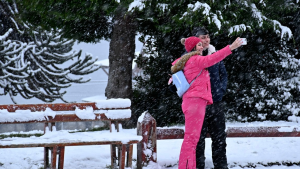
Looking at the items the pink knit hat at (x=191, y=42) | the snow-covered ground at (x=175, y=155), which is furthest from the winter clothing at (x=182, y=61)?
the snow-covered ground at (x=175, y=155)

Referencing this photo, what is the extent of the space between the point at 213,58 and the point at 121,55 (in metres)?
5.10

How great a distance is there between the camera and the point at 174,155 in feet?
A: 19.4

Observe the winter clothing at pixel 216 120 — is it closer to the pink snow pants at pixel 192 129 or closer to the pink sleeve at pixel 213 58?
the pink snow pants at pixel 192 129

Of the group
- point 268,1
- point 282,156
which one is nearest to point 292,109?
point 268,1

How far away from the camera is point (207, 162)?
5.42 meters

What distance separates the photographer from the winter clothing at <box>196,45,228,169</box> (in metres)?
4.40

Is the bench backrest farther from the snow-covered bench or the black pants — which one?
the black pants

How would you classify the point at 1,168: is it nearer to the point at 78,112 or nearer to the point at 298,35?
the point at 78,112

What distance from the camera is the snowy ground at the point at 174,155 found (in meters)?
5.39

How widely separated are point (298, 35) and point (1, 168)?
7.12 metres

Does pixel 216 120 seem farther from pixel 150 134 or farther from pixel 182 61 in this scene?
pixel 150 134

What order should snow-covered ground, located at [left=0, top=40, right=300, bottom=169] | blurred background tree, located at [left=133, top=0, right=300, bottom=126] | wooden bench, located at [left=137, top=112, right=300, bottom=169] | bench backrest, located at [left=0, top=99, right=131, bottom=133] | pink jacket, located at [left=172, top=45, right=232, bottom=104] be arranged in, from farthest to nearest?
1. blurred background tree, located at [left=133, top=0, right=300, bottom=126]
2. snow-covered ground, located at [left=0, top=40, right=300, bottom=169]
3. bench backrest, located at [left=0, top=99, right=131, bottom=133]
4. wooden bench, located at [left=137, top=112, right=300, bottom=169]
5. pink jacket, located at [left=172, top=45, right=232, bottom=104]

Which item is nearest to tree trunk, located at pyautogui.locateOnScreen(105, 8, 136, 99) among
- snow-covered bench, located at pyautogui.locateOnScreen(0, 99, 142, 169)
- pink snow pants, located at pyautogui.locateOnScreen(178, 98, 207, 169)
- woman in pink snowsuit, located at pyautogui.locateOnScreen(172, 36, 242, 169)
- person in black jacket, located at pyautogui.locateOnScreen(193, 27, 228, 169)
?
snow-covered bench, located at pyautogui.locateOnScreen(0, 99, 142, 169)

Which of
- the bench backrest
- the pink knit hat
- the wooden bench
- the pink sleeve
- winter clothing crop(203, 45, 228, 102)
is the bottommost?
the wooden bench
